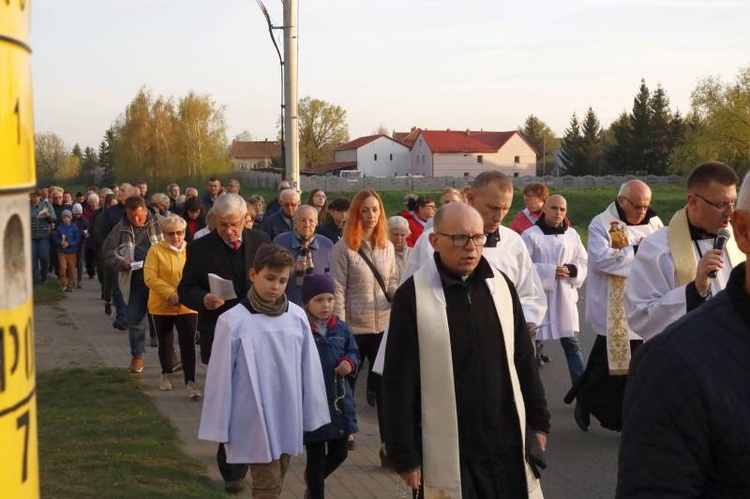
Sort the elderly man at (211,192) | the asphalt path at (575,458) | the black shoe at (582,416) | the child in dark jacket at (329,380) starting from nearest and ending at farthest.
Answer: the child in dark jacket at (329,380) → the asphalt path at (575,458) → the black shoe at (582,416) → the elderly man at (211,192)

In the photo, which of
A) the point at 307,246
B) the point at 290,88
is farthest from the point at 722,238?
the point at 290,88

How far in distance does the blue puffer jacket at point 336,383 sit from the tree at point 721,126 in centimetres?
6655

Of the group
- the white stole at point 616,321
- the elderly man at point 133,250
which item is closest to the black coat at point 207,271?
the white stole at point 616,321

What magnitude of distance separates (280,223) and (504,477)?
7.75 meters

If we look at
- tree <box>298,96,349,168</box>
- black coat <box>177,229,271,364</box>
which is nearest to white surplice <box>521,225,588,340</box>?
black coat <box>177,229,271,364</box>

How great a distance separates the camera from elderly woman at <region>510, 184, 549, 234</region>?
449 inches

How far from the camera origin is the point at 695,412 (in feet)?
7.48

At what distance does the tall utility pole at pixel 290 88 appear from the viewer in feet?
50.7

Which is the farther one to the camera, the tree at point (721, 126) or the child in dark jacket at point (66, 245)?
the tree at point (721, 126)

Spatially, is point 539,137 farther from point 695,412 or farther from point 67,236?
point 695,412

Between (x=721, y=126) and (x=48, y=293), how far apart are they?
194ft

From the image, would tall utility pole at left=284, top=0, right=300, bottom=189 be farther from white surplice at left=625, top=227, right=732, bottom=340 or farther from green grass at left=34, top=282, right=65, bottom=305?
white surplice at left=625, top=227, right=732, bottom=340

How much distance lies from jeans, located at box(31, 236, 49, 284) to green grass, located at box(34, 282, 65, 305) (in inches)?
8.2

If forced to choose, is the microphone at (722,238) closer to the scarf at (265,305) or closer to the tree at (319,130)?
the scarf at (265,305)
